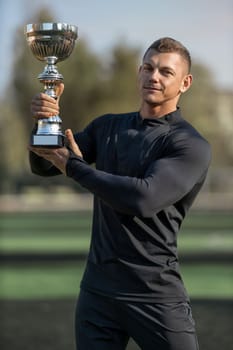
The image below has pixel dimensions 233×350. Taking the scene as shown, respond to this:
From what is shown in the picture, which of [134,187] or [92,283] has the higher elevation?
[134,187]

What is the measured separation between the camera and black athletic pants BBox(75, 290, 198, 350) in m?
3.27

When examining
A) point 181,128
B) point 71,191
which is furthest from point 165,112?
point 71,191

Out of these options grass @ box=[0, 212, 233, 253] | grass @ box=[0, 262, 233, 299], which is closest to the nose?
grass @ box=[0, 262, 233, 299]

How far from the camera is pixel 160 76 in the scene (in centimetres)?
322

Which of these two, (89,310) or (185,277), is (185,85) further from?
(185,277)

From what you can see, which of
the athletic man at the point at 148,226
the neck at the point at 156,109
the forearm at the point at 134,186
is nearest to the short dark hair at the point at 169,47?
the athletic man at the point at 148,226

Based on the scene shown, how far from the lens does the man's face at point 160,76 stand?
127 inches

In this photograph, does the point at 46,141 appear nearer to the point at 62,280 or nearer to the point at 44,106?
the point at 44,106

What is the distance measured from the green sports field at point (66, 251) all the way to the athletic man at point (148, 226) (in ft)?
20.6

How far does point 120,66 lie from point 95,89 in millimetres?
1649

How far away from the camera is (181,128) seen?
3.25m

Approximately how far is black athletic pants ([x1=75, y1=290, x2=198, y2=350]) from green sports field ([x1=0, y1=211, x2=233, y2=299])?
6.24 meters

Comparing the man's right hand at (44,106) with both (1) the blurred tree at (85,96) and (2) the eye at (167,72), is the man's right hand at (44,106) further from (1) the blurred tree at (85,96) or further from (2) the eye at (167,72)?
(1) the blurred tree at (85,96)

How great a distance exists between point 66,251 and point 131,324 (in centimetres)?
1279
